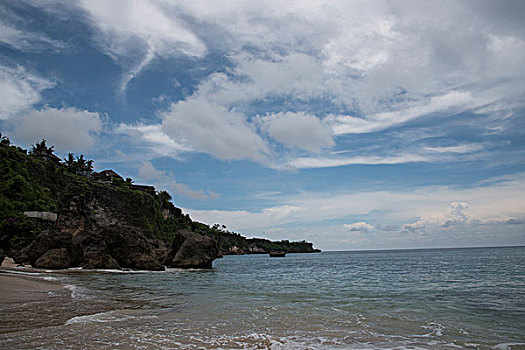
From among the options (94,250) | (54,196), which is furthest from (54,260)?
(54,196)

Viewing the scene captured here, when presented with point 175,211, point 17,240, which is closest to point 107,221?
A: point 17,240

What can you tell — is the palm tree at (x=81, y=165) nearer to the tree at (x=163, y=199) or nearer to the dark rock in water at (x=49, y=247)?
the tree at (x=163, y=199)

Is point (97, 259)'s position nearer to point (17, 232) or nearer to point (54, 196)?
point (17, 232)

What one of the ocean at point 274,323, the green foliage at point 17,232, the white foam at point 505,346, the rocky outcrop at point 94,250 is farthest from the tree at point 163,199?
the white foam at point 505,346

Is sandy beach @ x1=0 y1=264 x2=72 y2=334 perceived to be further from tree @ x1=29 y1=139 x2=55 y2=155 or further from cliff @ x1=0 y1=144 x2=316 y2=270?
tree @ x1=29 y1=139 x2=55 y2=155

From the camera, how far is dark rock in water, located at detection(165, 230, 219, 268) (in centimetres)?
3403

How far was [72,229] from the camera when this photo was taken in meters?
37.4

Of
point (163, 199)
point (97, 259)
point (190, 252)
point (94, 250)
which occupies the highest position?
point (163, 199)

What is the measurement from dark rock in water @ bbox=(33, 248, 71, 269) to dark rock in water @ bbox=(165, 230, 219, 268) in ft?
33.4

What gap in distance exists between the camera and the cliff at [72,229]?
28.0 m

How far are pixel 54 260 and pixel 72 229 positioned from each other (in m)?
12.1

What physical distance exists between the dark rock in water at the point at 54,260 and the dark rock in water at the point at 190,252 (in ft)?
33.4

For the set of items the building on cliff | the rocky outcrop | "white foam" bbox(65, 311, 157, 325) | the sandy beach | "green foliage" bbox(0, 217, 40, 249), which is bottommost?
"white foam" bbox(65, 311, 157, 325)

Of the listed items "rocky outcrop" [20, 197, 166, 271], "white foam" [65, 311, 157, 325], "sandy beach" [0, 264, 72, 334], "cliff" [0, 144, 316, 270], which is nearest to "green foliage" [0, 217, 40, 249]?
"cliff" [0, 144, 316, 270]
